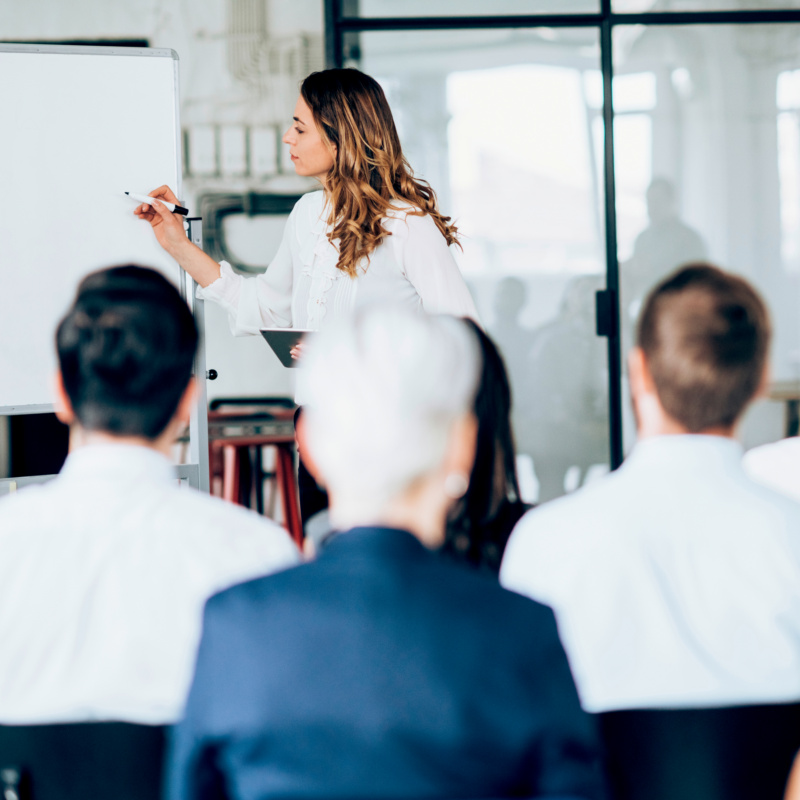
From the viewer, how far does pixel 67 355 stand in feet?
3.48

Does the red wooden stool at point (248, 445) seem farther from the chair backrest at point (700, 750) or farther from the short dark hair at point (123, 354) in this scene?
the chair backrest at point (700, 750)

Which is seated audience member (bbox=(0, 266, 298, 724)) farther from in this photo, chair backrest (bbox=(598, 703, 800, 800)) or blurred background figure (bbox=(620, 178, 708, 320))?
blurred background figure (bbox=(620, 178, 708, 320))

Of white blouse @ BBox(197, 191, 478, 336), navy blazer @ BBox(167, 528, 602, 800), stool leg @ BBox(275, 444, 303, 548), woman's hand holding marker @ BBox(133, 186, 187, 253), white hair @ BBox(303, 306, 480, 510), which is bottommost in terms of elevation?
stool leg @ BBox(275, 444, 303, 548)

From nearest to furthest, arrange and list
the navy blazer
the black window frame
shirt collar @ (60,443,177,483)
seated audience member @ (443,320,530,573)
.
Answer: the navy blazer
shirt collar @ (60,443,177,483)
seated audience member @ (443,320,530,573)
the black window frame

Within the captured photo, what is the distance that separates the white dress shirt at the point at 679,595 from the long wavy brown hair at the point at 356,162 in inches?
51.4

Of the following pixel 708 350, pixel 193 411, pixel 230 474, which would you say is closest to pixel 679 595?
pixel 708 350

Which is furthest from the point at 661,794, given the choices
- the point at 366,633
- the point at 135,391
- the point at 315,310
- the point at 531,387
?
the point at 531,387

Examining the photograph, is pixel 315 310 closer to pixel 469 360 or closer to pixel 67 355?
pixel 67 355

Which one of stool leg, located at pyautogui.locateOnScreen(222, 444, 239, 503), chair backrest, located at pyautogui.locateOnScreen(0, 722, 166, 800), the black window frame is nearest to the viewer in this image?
chair backrest, located at pyautogui.locateOnScreen(0, 722, 166, 800)

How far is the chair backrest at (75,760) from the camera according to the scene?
3.01 ft

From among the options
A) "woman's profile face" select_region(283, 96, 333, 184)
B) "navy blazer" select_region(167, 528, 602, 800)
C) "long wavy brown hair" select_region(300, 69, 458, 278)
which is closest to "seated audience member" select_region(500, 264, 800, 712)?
"navy blazer" select_region(167, 528, 602, 800)

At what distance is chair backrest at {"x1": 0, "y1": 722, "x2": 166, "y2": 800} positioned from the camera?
92 centimetres

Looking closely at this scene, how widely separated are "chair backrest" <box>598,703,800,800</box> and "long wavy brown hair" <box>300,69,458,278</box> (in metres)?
1.42

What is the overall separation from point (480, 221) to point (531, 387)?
0.72m
